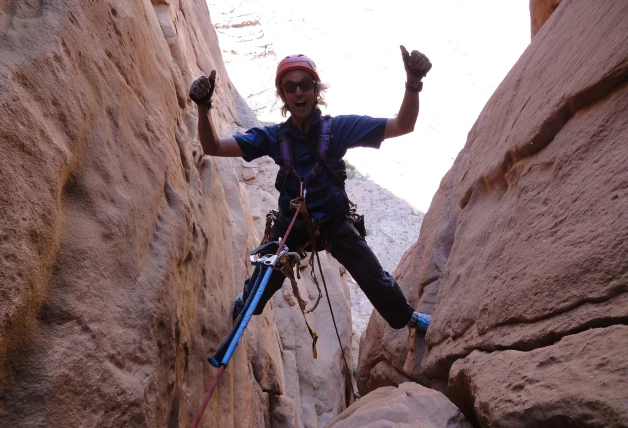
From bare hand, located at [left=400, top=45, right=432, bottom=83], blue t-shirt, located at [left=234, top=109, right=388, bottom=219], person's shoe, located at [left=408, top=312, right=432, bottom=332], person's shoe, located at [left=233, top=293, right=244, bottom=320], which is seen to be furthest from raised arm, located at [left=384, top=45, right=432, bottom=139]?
person's shoe, located at [left=233, top=293, right=244, bottom=320]

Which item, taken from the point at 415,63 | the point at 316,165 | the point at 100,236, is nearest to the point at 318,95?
the point at 316,165

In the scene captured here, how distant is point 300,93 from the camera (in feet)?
15.0

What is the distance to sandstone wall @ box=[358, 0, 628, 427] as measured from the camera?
6.97ft

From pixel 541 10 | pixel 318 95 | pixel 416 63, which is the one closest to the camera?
pixel 416 63

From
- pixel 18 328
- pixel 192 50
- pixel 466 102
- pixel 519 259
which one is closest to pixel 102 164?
pixel 18 328

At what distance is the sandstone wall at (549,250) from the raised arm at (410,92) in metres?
0.71

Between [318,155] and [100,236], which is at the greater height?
[318,155]

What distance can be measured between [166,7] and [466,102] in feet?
83.2

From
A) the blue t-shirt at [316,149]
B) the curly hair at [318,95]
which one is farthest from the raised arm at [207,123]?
the curly hair at [318,95]

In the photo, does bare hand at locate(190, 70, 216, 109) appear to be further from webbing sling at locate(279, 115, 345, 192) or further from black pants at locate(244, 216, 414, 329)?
black pants at locate(244, 216, 414, 329)

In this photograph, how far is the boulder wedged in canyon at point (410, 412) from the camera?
115 inches

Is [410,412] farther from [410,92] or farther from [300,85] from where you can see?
[300,85]

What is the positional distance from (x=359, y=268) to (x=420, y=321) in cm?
68

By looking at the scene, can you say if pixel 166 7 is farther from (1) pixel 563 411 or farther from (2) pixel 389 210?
(2) pixel 389 210
